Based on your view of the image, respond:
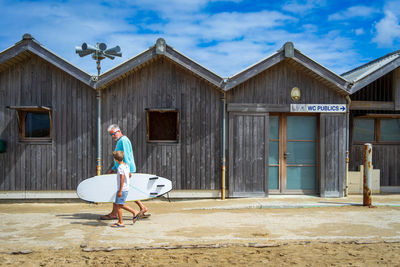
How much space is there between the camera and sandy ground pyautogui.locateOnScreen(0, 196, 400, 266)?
4.72 m

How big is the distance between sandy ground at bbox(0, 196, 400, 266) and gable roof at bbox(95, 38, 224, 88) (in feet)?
10.5

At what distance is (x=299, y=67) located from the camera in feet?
31.7

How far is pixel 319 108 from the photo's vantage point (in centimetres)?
969

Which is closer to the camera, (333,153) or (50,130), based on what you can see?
(50,130)

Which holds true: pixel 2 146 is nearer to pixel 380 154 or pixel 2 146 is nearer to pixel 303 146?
pixel 303 146

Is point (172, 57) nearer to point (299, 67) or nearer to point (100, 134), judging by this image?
point (100, 134)

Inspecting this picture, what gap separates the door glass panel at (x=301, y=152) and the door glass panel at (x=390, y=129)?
3034 millimetres

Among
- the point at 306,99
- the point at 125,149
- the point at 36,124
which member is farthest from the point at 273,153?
the point at 36,124

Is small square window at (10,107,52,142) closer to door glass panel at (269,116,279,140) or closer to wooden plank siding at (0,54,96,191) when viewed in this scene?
wooden plank siding at (0,54,96,191)

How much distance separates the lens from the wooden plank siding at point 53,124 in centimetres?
924

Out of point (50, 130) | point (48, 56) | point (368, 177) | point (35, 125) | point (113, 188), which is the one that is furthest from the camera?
point (35, 125)

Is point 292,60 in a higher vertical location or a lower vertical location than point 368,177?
higher

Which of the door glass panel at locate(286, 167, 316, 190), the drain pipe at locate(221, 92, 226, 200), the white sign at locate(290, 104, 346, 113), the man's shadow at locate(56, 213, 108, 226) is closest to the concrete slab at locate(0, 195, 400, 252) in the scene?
the man's shadow at locate(56, 213, 108, 226)

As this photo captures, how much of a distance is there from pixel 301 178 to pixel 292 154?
72 cm
